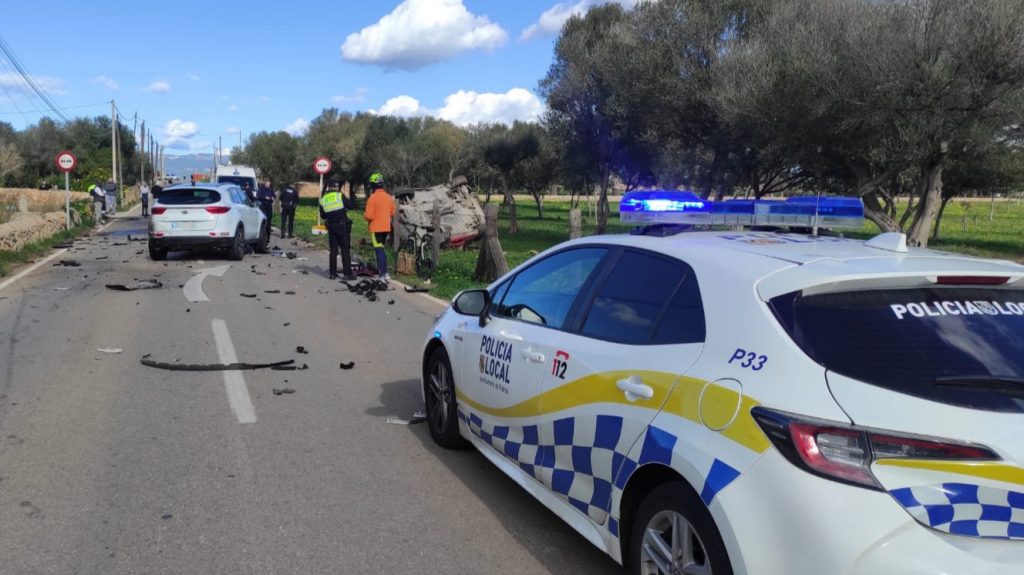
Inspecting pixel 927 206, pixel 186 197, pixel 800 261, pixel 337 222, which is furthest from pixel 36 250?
pixel 927 206

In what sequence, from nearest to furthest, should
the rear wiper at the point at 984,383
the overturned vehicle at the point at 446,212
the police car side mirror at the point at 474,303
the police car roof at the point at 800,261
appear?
the rear wiper at the point at 984,383 < the police car roof at the point at 800,261 < the police car side mirror at the point at 474,303 < the overturned vehicle at the point at 446,212

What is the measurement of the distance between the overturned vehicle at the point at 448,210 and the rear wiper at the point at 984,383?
54.5ft

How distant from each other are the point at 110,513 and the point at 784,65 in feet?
58.2

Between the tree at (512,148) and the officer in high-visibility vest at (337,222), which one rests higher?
the tree at (512,148)

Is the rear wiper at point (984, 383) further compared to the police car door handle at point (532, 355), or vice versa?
the police car door handle at point (532, 355)

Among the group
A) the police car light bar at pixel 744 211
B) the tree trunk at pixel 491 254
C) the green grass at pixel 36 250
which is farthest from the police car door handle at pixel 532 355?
the green grass at pixel 36 250

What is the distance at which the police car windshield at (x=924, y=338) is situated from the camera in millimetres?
2381

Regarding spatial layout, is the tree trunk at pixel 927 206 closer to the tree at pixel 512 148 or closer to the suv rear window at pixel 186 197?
the suv rear window at pixel 186 197

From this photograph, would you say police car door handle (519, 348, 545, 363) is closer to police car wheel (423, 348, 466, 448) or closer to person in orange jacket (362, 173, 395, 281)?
police car wheel (423, 348, 466, 448)

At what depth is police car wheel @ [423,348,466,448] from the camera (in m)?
5.09

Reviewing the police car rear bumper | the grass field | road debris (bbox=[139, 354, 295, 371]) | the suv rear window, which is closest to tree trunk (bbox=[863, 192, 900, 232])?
the grass field

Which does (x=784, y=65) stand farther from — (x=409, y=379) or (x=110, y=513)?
(x=110, y=513)

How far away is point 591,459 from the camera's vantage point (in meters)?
3.32

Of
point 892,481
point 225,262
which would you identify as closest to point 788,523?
point 892,481
